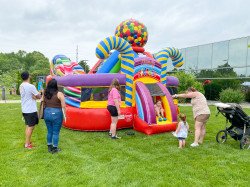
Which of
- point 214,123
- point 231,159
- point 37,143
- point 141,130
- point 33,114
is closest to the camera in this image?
point 231,159

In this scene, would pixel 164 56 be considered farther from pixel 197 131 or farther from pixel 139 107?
pixel 197 131

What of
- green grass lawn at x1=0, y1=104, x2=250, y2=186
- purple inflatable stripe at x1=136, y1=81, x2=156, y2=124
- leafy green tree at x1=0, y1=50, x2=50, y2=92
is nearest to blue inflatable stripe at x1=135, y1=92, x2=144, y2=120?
purple inflatable stripe at x1=136, y1=81, x2=156, y2=124

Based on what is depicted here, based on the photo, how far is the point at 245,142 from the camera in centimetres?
616

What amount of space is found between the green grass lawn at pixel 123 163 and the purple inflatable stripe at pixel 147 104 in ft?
1.99

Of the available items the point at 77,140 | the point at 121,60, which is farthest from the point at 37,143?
the point at 121,60

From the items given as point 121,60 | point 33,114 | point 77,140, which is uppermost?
point 121,60

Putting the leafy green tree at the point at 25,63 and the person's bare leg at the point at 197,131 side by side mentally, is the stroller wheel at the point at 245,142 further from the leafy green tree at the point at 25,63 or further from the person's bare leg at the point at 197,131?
the leafy green tree at the point at 25,63

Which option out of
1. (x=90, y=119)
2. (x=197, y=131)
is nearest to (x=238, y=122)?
(x=197, y=131)

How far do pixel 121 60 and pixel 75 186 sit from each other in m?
4.99

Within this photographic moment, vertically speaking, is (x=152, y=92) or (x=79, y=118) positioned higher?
(x=152, y=92)

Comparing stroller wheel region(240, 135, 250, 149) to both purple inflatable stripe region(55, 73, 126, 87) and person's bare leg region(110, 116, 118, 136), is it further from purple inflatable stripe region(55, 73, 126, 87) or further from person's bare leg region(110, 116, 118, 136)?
purple inflatable stripe region(55, 73, 126, 87)

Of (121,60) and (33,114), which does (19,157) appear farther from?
(121,60)

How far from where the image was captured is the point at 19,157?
527cm

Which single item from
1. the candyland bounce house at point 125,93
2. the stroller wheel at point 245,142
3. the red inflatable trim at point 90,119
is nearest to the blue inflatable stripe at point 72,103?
the candyland bounce house at point 125,93
